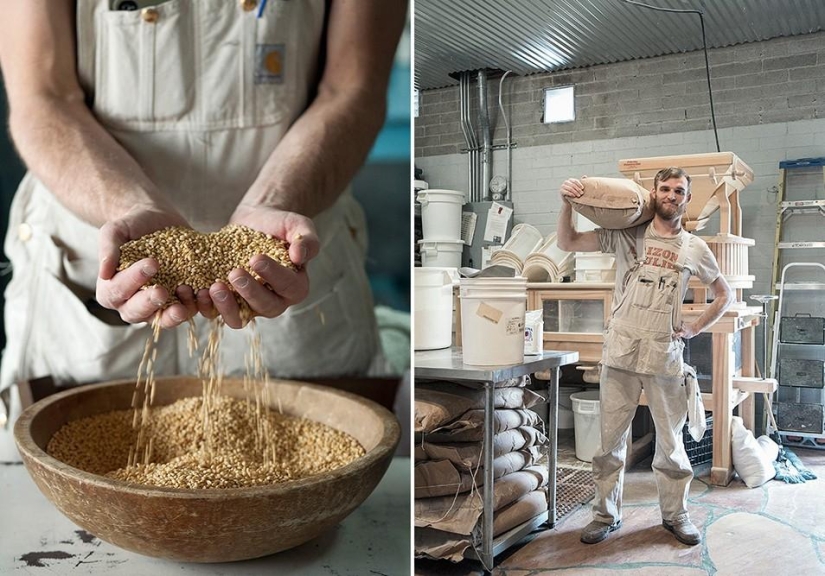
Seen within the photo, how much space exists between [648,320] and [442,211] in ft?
1.61

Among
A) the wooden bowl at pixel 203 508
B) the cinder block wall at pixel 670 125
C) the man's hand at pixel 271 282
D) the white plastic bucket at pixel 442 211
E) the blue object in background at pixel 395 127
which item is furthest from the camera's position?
the blue object in background at pixel 395 127

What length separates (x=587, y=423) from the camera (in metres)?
1.34

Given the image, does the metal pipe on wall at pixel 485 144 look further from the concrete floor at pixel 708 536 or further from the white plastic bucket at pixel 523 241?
the concrete floor at pixel 708 536

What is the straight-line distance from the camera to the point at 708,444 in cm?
121

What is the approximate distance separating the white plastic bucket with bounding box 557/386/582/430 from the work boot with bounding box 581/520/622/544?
7.5 inches

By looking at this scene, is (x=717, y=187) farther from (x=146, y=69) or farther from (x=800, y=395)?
(x=146, y=69)

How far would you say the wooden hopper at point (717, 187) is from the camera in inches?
45.1

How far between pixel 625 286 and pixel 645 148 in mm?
253

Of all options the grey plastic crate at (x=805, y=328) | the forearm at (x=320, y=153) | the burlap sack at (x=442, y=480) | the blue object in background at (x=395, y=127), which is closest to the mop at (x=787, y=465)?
the grey plastic crate at (x=805, y=328)

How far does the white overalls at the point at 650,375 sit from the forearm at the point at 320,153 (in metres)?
0.73

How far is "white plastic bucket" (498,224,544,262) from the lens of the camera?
4.37 ft

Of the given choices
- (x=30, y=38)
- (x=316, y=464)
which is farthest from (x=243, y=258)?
(x=30, y=38)

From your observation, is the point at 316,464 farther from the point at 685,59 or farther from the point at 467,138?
the point at 685,59

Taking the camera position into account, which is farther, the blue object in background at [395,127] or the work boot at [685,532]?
the blue object in background at [395,127]
